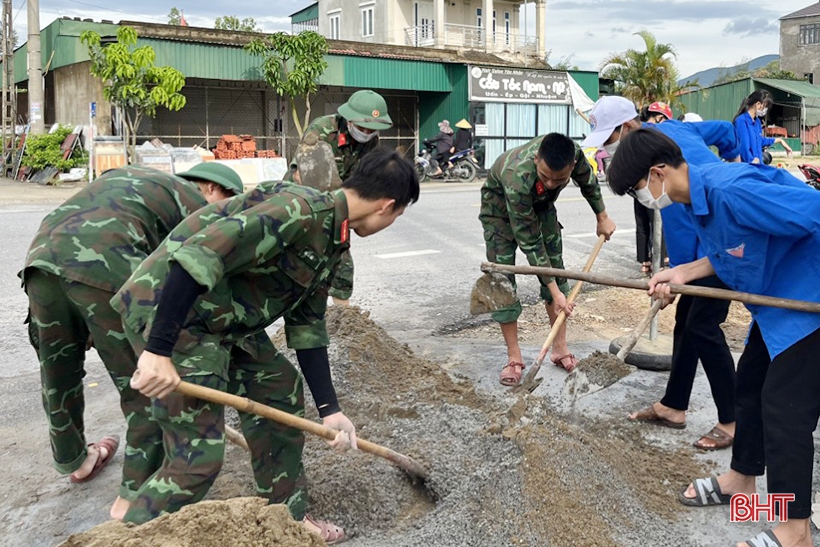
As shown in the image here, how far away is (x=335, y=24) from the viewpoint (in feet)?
136

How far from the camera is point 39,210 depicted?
13.0m

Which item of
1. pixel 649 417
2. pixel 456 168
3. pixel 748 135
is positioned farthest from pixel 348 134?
pixel 456 168

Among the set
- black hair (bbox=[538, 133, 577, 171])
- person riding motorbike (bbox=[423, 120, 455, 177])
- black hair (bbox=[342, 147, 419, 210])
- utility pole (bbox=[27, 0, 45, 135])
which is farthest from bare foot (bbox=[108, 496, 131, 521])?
person riding motorbike (bbox=[423, 120, 455, 177])

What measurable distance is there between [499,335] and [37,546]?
3900mm

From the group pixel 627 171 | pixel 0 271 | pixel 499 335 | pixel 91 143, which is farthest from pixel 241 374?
pixel 91 143

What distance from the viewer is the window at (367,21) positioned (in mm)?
38344

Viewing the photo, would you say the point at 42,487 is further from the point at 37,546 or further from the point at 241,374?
the point at 241,374

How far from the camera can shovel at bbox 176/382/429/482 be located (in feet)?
8.26

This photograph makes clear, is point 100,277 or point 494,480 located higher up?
point 100,277

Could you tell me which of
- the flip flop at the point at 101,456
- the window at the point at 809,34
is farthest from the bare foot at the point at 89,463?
the window at the point at 809,34

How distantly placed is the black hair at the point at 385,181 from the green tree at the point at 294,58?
18.8m

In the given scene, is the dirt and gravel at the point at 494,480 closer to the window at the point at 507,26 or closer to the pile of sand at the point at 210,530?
the pile of sand at the point at 210,530

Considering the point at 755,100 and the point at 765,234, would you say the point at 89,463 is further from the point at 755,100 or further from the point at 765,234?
the point at 755,100

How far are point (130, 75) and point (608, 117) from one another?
14.9 meters
